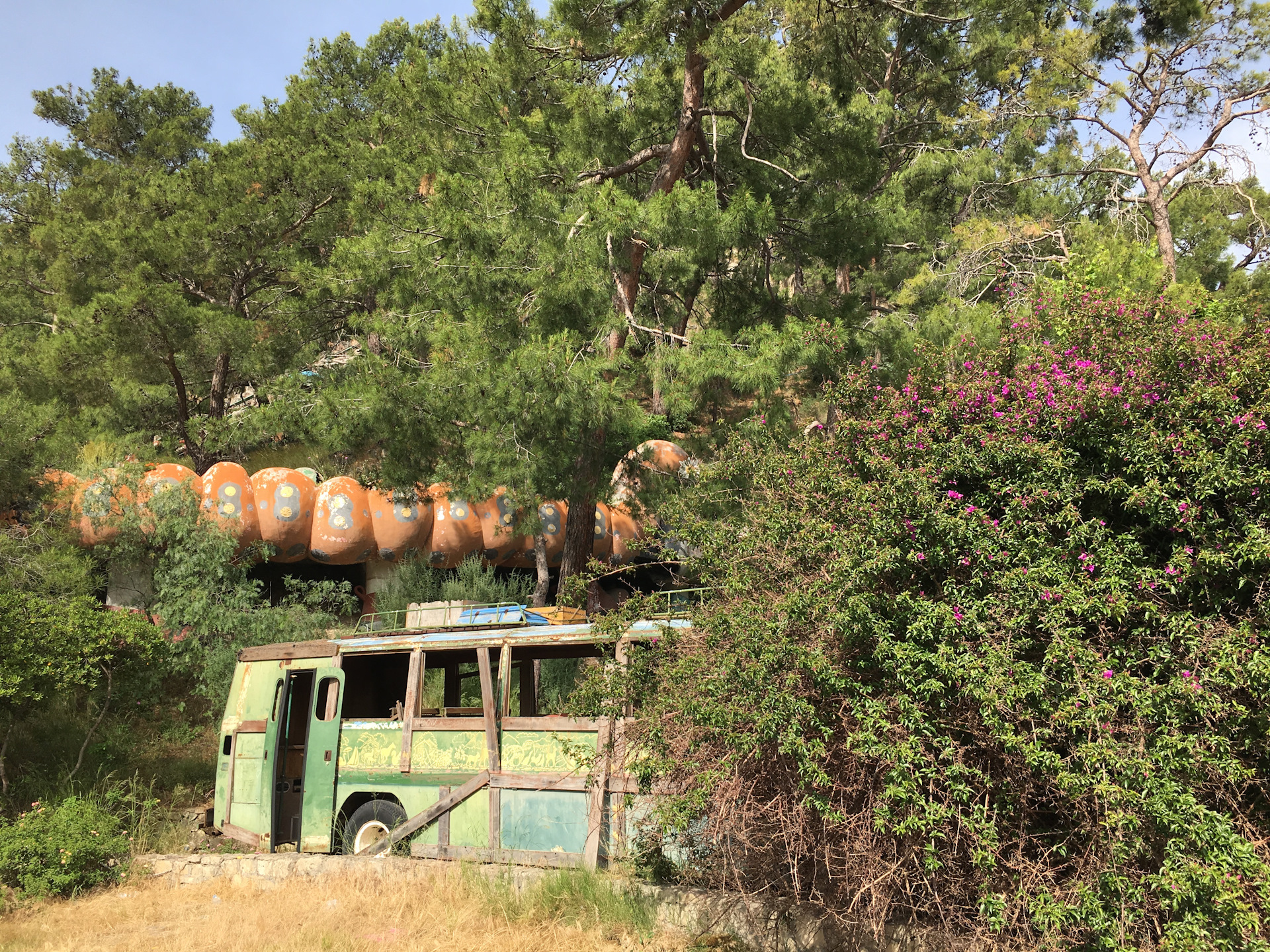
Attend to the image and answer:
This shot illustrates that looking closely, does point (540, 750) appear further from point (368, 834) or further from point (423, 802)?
point (368, 834)

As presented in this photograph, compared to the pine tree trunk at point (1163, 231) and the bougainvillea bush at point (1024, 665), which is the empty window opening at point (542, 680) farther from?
the pine tree trunk at point (1163, 231)

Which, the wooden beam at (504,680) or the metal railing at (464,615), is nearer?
the wooden beam at (504,680)

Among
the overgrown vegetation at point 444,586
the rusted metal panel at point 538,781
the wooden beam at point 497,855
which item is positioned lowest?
the wooden beam at point 497,855

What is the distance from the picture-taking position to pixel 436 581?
664 inches

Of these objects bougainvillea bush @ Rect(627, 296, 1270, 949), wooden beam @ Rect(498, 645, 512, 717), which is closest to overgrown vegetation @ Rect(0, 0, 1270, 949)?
bougainvillea bush @ Rect(627, 296, 1270, 949)

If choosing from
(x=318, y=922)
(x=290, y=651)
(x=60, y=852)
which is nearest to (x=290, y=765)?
(x=290, y=651)

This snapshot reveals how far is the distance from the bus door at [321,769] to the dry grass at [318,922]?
0.74 metres

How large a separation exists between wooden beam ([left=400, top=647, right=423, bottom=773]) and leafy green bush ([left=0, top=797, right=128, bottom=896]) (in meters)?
3.24

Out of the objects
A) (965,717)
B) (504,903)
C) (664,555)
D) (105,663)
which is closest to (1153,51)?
(664,555)

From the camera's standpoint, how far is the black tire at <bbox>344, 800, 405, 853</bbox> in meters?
8.59

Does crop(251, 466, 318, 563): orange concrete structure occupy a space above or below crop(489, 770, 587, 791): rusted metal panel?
above

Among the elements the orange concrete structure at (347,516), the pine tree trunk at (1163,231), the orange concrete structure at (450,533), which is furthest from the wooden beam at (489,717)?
the pine tree trunk at (1163,231)

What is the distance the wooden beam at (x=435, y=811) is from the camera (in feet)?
25.8

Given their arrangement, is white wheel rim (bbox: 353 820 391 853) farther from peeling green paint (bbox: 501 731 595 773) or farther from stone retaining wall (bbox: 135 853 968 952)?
peeling green paint (bbox: 501 731 595 773)
